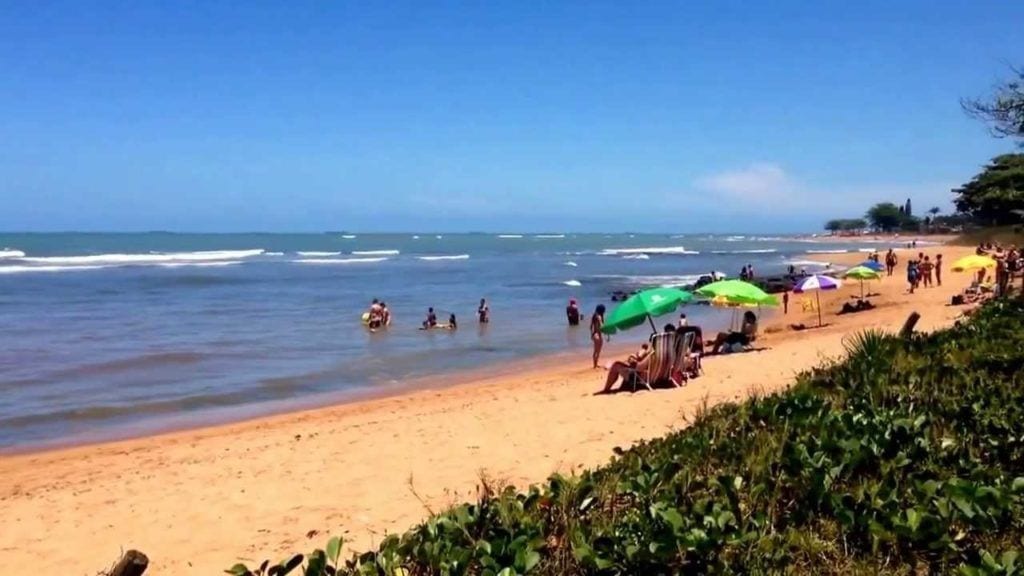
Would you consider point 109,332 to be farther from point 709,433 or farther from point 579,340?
point 709,433

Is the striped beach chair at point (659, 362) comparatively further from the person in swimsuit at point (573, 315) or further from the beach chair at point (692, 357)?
the person in swimsuit at point (573, 315)

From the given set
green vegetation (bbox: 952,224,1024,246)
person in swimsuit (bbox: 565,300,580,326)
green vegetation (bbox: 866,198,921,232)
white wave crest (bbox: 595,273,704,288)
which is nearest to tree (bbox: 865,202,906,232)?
green vegetation (bbox: 866,198,921,232)

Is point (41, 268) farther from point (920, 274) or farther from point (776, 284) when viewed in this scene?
point (920, 274)

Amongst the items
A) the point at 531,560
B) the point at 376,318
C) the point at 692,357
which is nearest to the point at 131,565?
the point at 531,560

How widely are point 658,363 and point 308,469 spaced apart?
5.80 m

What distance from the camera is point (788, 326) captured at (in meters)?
22.3

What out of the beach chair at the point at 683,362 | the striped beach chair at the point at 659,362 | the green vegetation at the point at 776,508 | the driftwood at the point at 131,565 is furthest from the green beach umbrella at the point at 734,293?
the driftwood at the point at 131,565

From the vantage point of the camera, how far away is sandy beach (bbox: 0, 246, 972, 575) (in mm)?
6809

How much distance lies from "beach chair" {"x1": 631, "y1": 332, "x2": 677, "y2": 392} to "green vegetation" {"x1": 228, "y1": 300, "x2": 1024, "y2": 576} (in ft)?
24.6

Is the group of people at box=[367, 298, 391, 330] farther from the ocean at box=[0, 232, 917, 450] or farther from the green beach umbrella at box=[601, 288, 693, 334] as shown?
the green beach umbrella at box=[601, 288, 693, 334]

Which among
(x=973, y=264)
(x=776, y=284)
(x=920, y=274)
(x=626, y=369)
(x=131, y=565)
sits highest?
(x=131, y=565)

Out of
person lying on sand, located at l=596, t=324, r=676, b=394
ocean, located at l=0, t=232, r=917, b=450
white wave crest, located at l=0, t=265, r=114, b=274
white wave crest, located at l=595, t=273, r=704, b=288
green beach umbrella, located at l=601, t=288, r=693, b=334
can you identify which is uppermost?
green beach umbrella, located at l=601, t=288, r=693, b=334

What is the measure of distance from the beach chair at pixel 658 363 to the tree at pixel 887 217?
12494cm

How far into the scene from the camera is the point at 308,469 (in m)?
8.77
